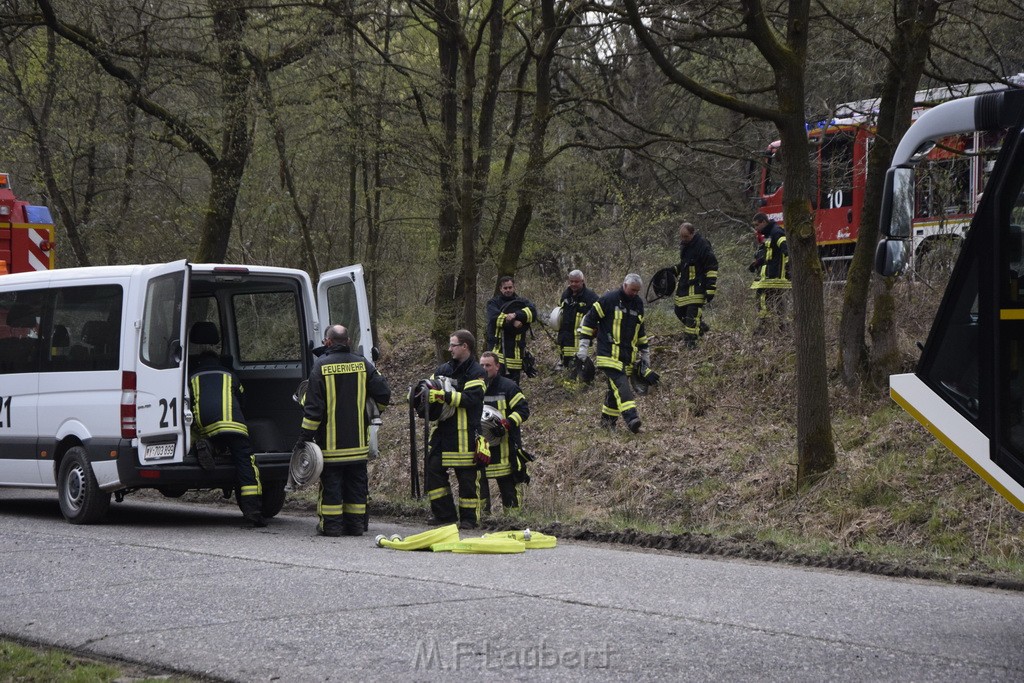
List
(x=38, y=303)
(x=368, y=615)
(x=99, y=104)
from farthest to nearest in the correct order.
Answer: (x=99, y=104) → (x=38, y=303) → (x=368, y=615)

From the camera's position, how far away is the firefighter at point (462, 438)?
10.7 m

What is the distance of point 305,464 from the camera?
33.4ft

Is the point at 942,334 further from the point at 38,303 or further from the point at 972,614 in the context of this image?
the point at 38,303

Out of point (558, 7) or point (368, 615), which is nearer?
point (368, 615)

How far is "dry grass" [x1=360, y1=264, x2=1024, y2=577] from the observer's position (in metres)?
10.3

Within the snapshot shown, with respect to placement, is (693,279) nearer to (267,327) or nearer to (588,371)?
(588,371)

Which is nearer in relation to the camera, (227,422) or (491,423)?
(227,422)

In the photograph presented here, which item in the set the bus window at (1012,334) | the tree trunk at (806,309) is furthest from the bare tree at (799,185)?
the bus window at (1012,334)

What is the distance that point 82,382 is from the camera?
10953 millimetres

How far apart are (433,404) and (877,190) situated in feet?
21.2

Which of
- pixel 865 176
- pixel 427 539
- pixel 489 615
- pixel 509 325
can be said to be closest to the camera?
pixel 489 615

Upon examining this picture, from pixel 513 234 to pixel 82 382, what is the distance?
8.54 m

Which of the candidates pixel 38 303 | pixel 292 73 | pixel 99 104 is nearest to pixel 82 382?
pixel 38 303

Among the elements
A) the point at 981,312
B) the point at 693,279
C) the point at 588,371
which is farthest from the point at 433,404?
the point at 693,279
